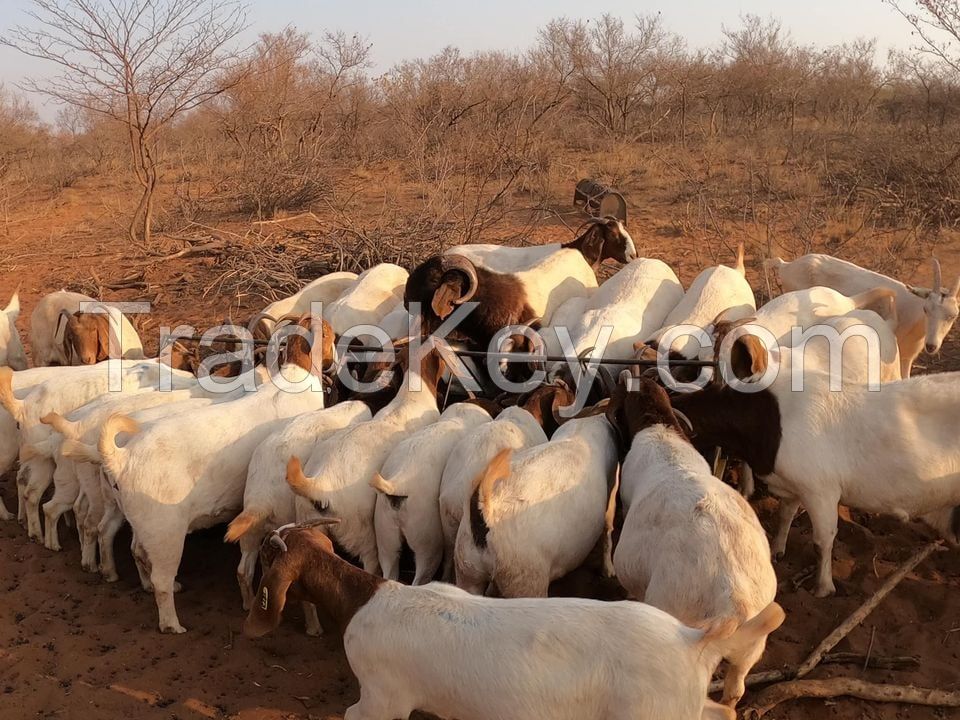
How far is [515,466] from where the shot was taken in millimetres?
4648

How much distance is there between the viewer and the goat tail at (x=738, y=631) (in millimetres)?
3150

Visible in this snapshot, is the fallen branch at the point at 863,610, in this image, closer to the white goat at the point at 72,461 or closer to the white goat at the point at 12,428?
the white goat at the point at 72,461

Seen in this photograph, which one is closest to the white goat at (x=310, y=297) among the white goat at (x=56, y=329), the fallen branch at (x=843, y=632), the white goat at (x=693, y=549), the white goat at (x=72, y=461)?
the white goat at (x=56, y=329)

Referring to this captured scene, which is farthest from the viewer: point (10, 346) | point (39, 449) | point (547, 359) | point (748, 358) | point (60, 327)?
point (10, 346)

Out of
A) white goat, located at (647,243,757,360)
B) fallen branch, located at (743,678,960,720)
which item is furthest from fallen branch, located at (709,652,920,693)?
white goat, located at (647,243,757,360)

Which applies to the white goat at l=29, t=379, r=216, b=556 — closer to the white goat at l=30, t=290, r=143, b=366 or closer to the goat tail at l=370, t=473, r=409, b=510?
the white goat at l=30, t=290, r=143, b=366

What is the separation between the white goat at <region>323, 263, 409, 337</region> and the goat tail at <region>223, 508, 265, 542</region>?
2.80 metres

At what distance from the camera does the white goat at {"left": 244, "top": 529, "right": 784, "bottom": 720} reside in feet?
10.4

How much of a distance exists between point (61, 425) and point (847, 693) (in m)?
4.48

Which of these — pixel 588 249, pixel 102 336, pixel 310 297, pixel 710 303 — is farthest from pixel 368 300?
pixel 710 303

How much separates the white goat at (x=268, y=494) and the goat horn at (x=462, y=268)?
219 cm

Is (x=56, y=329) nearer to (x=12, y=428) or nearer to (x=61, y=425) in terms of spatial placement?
(x=12, y=428)

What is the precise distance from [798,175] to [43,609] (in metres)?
12.8

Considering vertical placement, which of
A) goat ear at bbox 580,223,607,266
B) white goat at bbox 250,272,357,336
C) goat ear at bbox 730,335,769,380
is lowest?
goat ear at bbox 730,335,769,380
